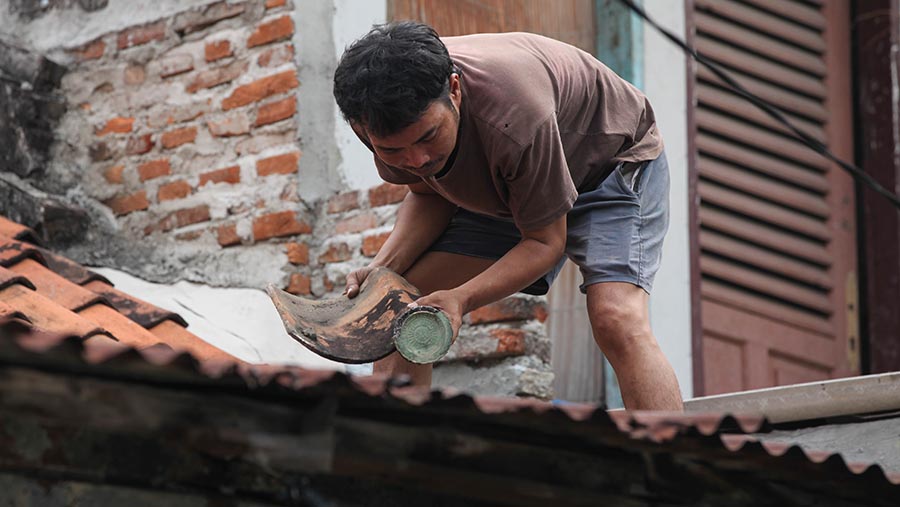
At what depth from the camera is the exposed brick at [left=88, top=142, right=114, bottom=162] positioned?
5.38 m

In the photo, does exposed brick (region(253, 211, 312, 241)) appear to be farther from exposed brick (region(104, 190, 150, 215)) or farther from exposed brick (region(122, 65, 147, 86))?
exposed brick (region(122, 65, 147, 86))

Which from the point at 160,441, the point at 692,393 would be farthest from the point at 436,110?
the point at 692,393

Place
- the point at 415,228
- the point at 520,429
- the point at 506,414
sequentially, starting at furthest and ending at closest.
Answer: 1. the point at 415,228
2. the point at 520,429
3. the point at 506,414

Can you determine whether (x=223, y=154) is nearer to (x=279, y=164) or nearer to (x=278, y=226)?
(x=279, y=164)

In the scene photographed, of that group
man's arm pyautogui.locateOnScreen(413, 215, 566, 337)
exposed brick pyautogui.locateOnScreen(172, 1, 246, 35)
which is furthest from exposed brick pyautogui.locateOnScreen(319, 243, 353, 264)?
man's arm pyautogui.locateOnScreen(413, 215, 566, 337)

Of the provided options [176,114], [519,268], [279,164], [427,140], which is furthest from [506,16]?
[427,140]

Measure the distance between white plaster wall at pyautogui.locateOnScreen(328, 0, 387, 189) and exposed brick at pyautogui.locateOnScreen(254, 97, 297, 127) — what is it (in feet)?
0.44

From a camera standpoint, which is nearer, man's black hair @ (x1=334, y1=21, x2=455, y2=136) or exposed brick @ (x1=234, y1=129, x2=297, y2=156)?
man's black hair @ (x1=334, y1=21, x2=455, y2=136)

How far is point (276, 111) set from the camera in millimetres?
4906

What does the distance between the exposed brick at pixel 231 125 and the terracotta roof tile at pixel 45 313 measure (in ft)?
3.91

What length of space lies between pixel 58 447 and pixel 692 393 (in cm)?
376

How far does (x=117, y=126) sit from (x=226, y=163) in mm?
585

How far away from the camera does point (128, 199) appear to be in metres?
5.31

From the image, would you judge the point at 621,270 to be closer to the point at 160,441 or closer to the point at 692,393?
the point at 160,441
